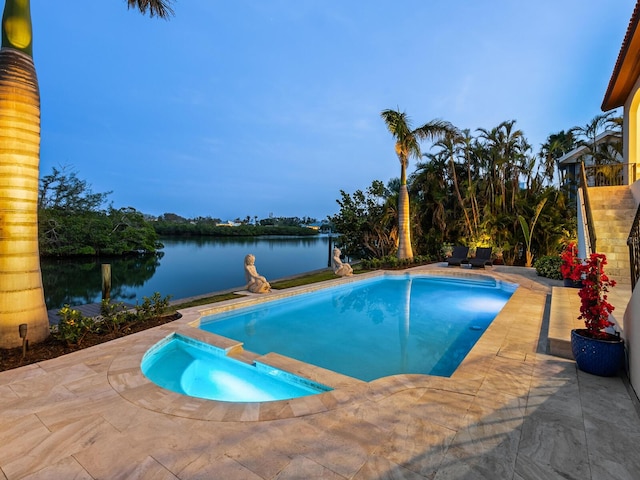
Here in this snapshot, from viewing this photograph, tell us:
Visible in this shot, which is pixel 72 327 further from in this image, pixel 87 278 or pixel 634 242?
pixel 87 278

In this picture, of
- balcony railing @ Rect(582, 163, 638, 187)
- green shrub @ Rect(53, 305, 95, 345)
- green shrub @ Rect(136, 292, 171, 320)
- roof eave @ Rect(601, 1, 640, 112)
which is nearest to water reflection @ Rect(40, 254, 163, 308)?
green shrub @ Rect(136, 292, 171, 320)

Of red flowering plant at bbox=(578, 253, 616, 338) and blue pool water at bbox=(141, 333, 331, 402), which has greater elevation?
red flowering plant at bbox=(578, 253, 616, 338)

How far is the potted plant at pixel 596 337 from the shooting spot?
358cm

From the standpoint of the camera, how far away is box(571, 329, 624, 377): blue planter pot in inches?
140

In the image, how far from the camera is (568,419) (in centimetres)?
281

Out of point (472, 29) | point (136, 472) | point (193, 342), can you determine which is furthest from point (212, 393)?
point (472, 29)

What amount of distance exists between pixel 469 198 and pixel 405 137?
522 centimetres

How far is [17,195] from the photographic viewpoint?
4.39 metres

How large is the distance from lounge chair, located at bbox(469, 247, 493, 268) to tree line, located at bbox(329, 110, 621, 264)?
189 cm

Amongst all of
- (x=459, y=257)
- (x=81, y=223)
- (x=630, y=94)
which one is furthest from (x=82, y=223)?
(x=630, y=94)

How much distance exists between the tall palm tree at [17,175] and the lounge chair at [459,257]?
14776mm

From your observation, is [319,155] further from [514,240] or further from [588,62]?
[514,240]

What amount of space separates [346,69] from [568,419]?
3890 cm

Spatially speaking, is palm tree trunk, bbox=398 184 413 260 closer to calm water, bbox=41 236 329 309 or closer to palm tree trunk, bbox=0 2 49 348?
calm water, bbox=41 236 329 309
